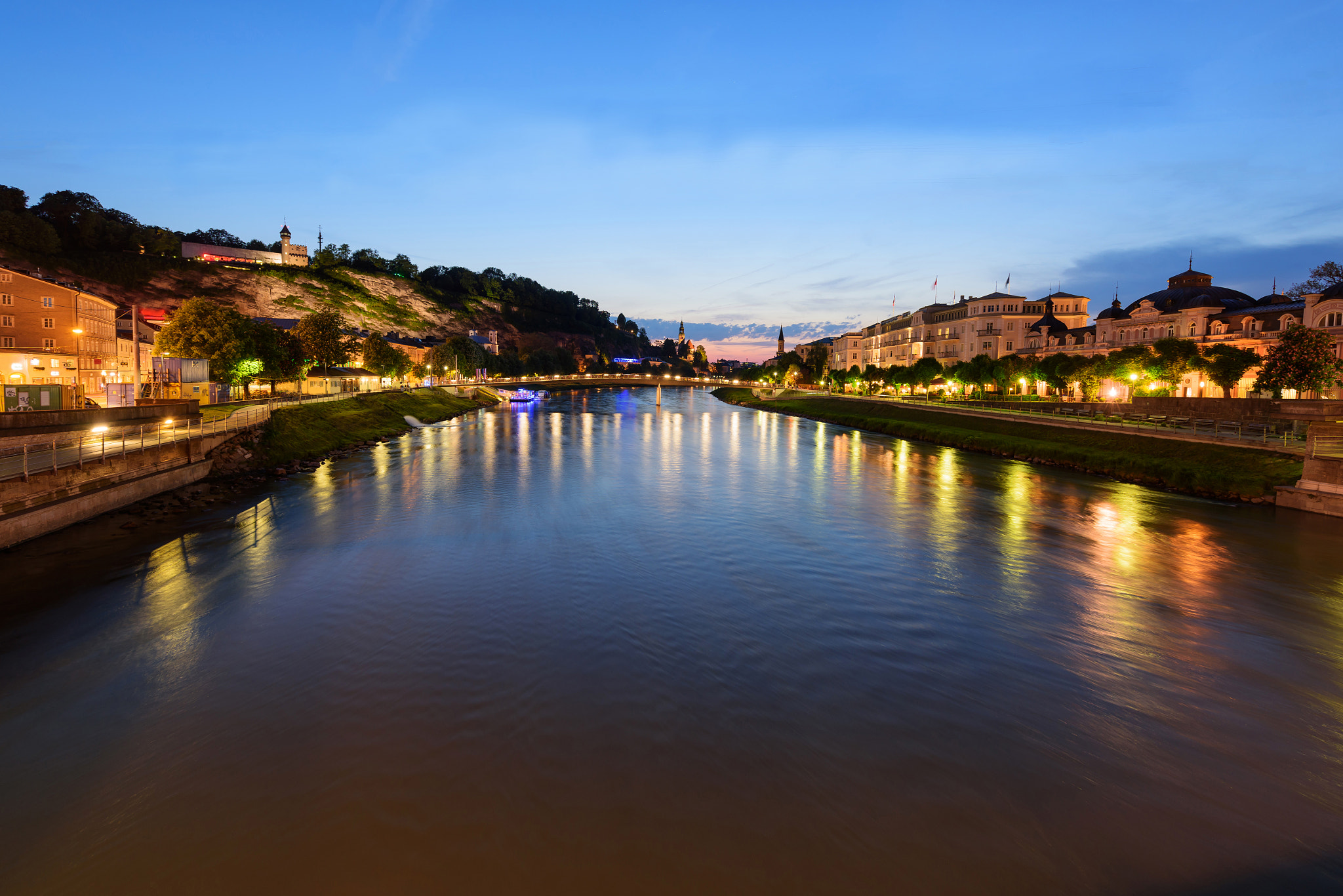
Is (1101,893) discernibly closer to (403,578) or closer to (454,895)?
(454,895)

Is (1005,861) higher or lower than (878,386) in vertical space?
lower

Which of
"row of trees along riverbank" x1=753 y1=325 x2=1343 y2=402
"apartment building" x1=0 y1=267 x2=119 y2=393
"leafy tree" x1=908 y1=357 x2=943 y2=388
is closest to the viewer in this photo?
"row of trees along riverbank" x1=753 y1=325 x2=1343 y2=402

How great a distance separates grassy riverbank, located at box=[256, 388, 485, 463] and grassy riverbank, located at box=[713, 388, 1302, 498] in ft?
167

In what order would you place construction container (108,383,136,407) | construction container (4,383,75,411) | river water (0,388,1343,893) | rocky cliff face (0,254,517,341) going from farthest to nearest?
rocky cliff face (0,254,517,341) < construction container (108,383,136,407) < construction container (4,383,75,411) < river water (0,388,1343,893)

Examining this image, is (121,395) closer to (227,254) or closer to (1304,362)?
(1304,362)

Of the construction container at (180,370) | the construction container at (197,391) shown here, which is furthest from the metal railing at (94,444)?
the construction container at (180,370)

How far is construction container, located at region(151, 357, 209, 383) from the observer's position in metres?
41.1

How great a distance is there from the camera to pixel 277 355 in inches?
2304

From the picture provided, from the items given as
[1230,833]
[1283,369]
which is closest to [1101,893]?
[1230,833]

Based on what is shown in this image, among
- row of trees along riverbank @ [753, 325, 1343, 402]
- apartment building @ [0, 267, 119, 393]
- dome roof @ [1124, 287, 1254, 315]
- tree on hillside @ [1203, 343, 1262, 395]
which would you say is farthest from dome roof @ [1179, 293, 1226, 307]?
apartment building @ [0, 267, 119, 393]

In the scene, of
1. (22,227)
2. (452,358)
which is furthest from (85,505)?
(22,227)

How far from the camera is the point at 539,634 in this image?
44.3 feet

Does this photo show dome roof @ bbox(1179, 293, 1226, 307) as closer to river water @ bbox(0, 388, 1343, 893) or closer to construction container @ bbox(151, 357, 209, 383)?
river water @ bbox(0, 388, 1343, 893)

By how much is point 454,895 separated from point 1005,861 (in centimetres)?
653
